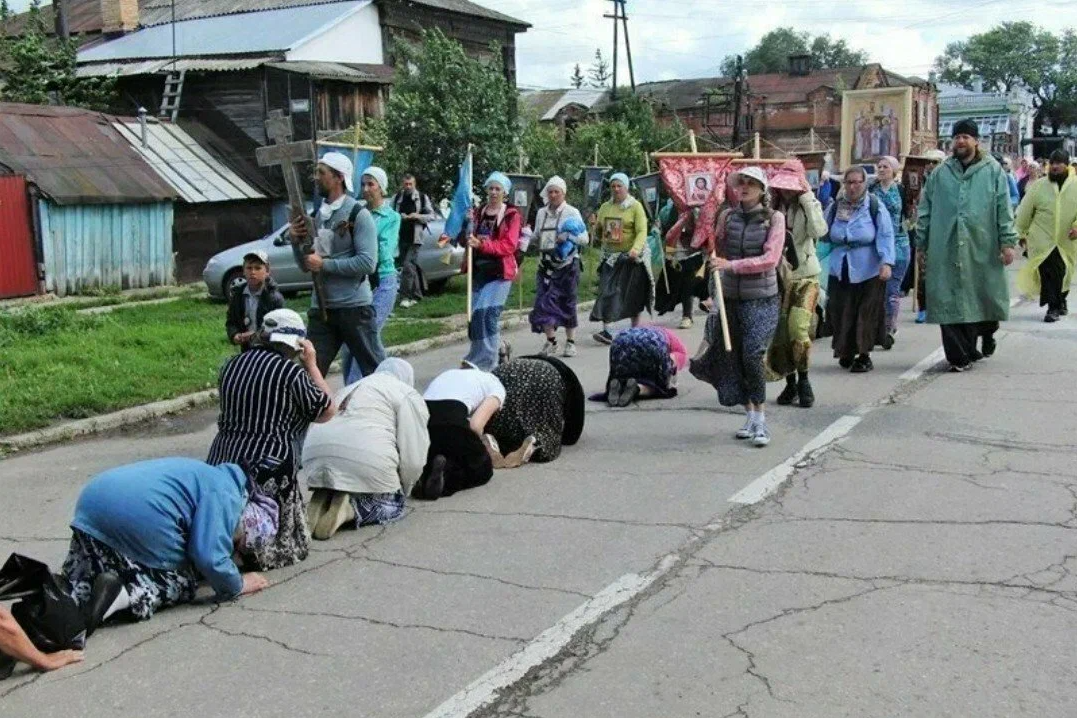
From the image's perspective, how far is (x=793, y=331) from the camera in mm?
8828

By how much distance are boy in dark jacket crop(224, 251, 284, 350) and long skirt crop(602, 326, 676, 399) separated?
2858 mm

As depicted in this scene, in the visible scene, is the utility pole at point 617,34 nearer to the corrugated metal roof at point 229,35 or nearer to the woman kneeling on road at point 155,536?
the corrugated metal roof at point 229,35

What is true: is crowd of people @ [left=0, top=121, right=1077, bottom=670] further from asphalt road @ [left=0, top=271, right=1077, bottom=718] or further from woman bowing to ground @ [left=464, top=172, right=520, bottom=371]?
asphalt road @ [left=0, top=271, right=1077, bottom=718]

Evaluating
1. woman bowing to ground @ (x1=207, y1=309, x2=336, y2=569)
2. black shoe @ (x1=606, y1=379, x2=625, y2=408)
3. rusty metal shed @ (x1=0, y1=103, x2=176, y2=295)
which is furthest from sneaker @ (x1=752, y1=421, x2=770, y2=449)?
rusty metal shed @ (x1=0, y1=103, x2=176, y2=295)

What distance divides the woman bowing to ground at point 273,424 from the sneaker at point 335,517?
32 centimetres

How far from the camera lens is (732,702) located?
13.3ft

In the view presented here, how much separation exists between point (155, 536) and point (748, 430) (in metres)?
4.29

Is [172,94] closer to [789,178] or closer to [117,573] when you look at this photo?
[789,178]

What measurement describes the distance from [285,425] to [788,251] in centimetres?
417

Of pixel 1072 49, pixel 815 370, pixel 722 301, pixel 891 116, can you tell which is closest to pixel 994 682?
pixel 722 301

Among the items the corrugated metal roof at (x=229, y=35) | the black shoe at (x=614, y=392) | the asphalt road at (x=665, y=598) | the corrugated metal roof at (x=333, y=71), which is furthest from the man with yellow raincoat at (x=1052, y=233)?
the corrugated metal roof at (x=229, y=35)

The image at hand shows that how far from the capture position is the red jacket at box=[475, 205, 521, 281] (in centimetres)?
1038

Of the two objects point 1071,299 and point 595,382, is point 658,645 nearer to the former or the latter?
point 595,382

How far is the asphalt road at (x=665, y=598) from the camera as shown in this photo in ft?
13.7
